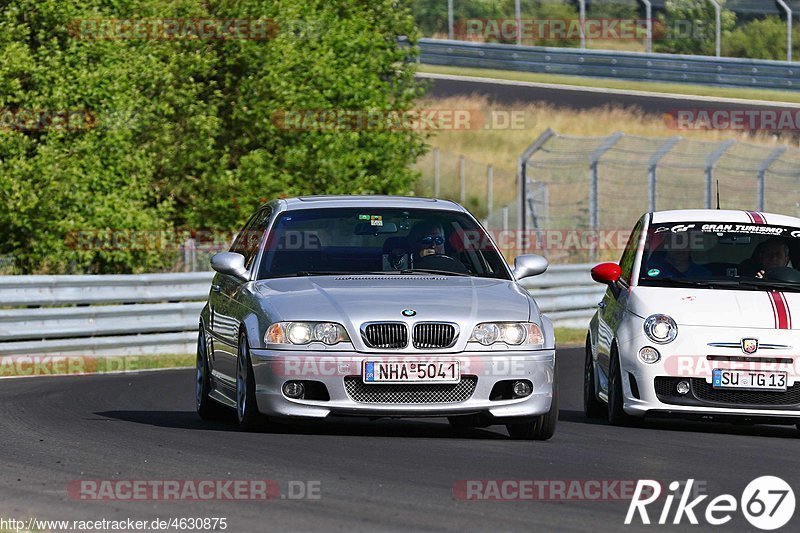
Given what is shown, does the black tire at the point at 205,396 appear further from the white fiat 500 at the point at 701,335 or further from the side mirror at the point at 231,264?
the white fiat 500 at the point at 701,335

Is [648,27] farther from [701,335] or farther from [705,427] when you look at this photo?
[701,335]

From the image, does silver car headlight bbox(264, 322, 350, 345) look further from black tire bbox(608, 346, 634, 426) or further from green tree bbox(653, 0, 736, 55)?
green tree bbox(653, 0, 736, 55)

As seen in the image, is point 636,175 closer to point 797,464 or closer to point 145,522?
point 797,464

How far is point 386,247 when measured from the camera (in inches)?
440

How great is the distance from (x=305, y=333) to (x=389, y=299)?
54cm

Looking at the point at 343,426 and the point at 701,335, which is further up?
the point at 701,335

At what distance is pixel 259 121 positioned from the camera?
3225 cm

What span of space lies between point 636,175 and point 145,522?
129ft

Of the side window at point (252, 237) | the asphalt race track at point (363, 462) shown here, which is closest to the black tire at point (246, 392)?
the asphalt race track at point (363, 462)

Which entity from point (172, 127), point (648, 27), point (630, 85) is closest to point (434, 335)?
point (172, 127)

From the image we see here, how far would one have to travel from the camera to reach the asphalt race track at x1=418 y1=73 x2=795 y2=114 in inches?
2066

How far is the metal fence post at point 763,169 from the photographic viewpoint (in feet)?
99.7

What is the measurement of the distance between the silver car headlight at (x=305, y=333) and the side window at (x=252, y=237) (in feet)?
4.46

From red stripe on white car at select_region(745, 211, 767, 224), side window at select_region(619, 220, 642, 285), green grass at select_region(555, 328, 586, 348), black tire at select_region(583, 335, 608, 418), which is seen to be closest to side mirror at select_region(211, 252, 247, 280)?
side window at select_region(619, 220, 642, 285)
